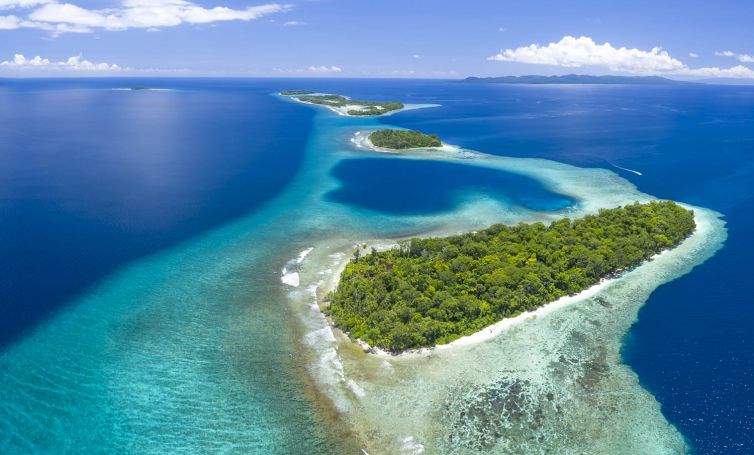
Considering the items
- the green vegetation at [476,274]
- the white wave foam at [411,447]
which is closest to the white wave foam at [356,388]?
the green vegetation at [476,274]

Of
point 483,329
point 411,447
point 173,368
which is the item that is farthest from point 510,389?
point 173,368

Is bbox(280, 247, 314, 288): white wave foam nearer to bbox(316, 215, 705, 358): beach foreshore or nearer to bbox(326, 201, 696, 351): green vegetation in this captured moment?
bbox(316, 215, 705, 358): beach foreshore

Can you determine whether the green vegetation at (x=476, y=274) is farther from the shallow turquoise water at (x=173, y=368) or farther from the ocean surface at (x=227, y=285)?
the shallow turquoise water at (x=173, y=368)

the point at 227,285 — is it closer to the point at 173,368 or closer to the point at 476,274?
the point at 173,368

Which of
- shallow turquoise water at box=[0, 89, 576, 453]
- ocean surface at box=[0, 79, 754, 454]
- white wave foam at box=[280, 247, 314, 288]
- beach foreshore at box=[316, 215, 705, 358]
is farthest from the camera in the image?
white wave foam at box=[280, 247, 314, 288]

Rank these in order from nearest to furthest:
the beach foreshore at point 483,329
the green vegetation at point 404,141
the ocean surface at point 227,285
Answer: the ocean surface at point 227,285
the beach foreshore at point 483,329
the green vegetation at point 404,141

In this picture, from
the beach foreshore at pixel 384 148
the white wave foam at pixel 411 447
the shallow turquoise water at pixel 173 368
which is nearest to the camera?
the white wave foam at pixel 411 447

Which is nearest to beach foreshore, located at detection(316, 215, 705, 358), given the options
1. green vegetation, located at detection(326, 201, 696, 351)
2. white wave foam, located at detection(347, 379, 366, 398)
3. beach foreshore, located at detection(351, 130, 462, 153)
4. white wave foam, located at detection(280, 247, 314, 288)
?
green vegetation, located at detection(326, 201, 696, 351)
